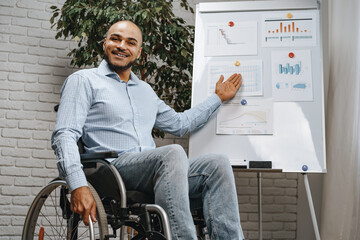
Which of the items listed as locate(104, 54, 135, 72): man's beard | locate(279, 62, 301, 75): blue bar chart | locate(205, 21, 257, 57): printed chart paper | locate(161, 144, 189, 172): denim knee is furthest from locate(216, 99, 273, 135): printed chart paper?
locate(161, 144, 189, 172): denim knee

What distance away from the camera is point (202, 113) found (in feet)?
7.58

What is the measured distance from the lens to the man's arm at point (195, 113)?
2.29 m

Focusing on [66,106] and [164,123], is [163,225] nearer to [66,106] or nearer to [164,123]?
[66,106]

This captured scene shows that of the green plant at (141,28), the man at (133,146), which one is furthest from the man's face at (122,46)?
the green plant at (141,28)

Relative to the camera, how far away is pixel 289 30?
7.93 ft

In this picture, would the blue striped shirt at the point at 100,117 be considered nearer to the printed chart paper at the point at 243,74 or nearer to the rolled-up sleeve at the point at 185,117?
the rolled-up sleeve at the point at 185,117

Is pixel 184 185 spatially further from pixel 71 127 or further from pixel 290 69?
pixel 290 69

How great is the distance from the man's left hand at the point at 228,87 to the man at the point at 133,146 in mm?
223

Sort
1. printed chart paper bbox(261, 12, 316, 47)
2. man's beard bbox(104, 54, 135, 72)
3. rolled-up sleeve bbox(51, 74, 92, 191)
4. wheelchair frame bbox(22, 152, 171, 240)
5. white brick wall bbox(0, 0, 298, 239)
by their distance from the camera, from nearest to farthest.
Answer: wheelchair frame bbox(22, 152, 171, 240) < rolled-up sleeve bbox(51, 74, 92, 191) < man's beard bbox(104, 54, 135, 72) < printed chart paper bbox(261, 12, 316, 47) < white brick wall bbox(0, 0, 298, 239)

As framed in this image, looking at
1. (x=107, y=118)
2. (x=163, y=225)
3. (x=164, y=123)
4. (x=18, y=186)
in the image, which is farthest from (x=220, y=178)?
(x=18, y=186)

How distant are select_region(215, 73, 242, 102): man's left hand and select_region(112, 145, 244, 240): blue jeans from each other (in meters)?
0.62

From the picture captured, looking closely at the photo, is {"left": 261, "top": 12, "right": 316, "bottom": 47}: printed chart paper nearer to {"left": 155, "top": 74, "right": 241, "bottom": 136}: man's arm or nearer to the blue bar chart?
the blue bar chart

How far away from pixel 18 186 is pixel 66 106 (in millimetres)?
1627

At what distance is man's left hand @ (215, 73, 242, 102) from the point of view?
234 centimetres
